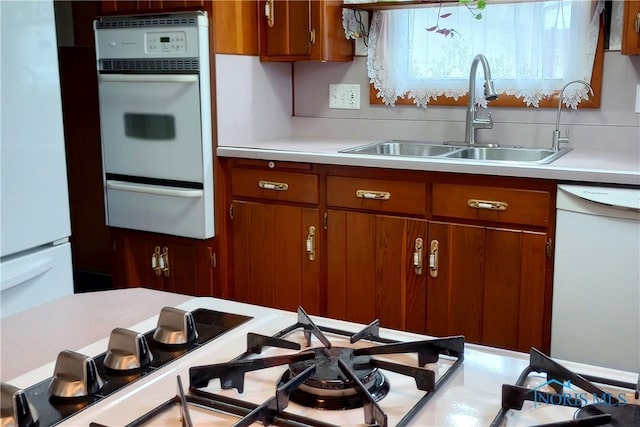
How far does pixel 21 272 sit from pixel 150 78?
1.16 m

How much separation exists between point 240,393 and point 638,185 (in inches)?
70.6

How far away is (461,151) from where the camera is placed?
2914 millimetres

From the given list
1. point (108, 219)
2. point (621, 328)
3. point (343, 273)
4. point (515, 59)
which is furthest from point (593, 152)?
point (108, 219)

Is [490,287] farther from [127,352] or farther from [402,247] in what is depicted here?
[127,352]

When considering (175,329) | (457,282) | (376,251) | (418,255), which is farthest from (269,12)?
(175,329)

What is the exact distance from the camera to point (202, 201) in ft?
9.73

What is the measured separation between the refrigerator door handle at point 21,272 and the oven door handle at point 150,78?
1.01m

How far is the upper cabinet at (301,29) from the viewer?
300cm

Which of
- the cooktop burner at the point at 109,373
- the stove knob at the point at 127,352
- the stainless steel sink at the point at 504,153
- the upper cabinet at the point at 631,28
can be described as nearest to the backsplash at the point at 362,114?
the stainless steel sink at the point at 504,153

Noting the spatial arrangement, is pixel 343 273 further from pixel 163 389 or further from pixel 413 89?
pixel 163 389

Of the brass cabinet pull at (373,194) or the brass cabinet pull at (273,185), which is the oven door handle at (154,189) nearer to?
the brass cabinet pull at (273,185)

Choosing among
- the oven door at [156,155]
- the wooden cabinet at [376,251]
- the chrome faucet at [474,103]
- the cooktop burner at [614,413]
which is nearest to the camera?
the cooktop burner at [614,413]

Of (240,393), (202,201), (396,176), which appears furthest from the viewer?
(202,201)

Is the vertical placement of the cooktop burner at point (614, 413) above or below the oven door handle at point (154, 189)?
above
